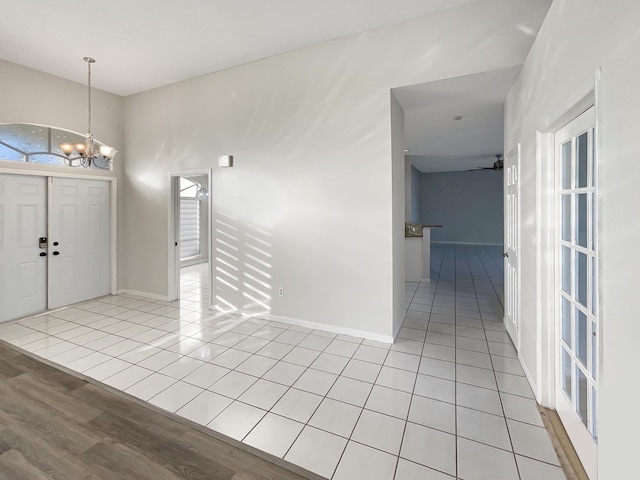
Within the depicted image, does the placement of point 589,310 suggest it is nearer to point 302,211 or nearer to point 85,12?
point 302,211

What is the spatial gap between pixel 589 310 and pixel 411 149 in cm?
559

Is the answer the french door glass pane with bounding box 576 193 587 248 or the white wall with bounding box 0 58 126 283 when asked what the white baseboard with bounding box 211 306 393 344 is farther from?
the white wall with bounding box 0 58 126 283

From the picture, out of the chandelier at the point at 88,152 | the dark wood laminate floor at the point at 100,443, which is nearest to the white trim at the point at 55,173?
the chandelier at the point at 88,152

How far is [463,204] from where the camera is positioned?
40.5 feet

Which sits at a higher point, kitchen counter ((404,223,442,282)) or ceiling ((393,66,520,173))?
ceiling ((393,66,520,173))

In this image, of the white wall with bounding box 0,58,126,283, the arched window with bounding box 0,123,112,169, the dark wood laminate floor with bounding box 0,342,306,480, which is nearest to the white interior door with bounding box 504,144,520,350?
the dark wood laminate floor with bounding box 0,342,306,480

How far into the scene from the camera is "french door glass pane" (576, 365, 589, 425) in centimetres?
175

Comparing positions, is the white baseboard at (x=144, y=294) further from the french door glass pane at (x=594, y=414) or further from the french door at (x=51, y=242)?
the french door glass pane at (x=594, y=414)

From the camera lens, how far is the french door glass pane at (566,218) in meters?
2.00

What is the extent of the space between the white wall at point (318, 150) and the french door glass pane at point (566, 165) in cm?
124

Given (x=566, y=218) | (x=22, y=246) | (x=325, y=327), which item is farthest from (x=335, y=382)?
(x=22, y=246)

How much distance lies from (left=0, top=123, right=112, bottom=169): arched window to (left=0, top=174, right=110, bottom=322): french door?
0.26 meters

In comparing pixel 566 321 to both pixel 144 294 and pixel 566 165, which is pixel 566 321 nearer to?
pixel 566 165

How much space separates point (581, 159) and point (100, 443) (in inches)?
130
